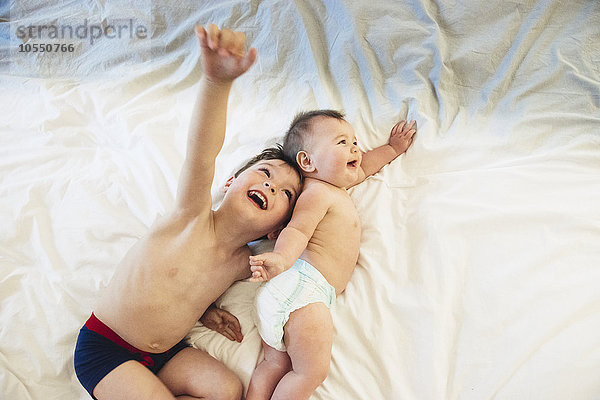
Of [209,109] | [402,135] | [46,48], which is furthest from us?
[46,48]

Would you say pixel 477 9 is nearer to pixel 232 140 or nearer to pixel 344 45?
pixel 344 45

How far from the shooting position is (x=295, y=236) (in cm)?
106

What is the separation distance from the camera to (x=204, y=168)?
960 mm

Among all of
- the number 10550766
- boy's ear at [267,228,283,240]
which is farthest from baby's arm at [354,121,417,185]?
the number 10550766

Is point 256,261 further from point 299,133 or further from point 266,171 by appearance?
point 299,133

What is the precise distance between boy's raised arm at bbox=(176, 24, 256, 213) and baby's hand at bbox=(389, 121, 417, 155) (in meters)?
0.54

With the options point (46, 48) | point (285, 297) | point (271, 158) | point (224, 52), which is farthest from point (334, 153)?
point (46, 48)

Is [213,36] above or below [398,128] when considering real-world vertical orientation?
above

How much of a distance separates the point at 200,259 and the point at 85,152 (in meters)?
0.59

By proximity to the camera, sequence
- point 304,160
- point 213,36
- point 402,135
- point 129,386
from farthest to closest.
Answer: point 402,135, point 304,160, point 129,386, point 213,36

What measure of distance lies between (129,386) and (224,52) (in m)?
0.64

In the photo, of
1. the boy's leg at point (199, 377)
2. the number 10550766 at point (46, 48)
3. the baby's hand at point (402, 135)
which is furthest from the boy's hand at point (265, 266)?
the number 10550766 at point (46, 48)

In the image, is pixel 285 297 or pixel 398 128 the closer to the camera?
pixel 285 297

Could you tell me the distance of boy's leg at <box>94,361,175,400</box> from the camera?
3.23 feet
